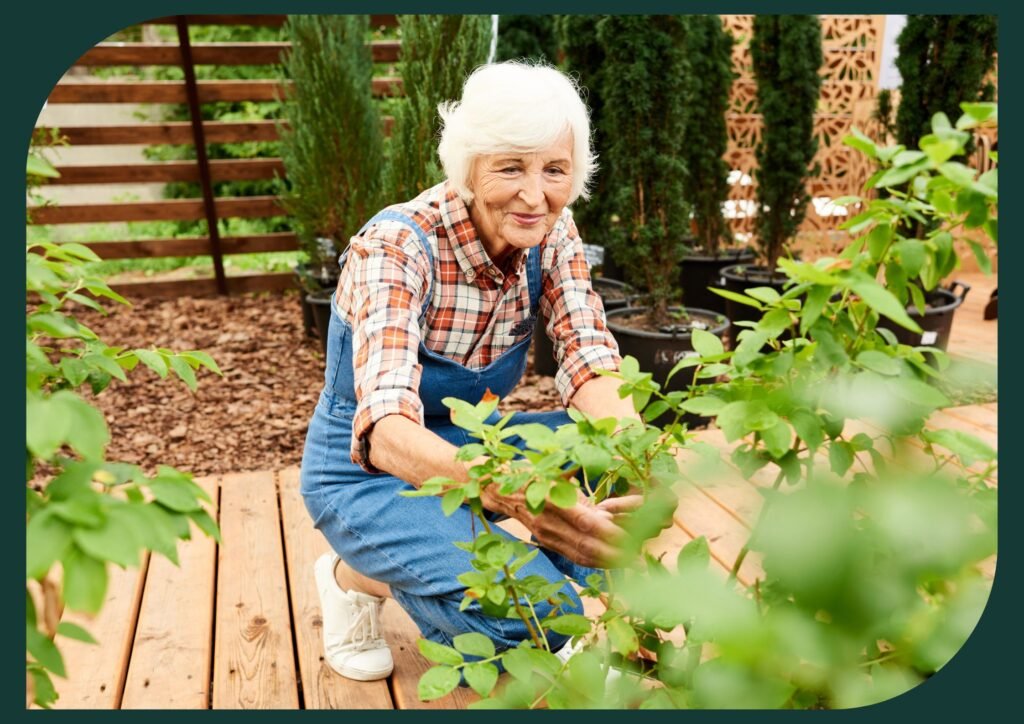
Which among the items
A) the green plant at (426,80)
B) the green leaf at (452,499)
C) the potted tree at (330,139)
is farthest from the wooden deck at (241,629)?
the potted tree at (330,139)

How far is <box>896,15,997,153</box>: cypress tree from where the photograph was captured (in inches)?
140

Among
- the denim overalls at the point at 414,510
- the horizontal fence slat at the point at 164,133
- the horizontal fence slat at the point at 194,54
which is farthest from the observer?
the horizontal fence slat at the point at 164,133

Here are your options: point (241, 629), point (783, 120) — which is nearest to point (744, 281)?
point (783, 120)

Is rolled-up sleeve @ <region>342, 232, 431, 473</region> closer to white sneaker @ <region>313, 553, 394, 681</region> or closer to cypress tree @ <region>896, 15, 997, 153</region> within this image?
white sneaker @ <region>313, 553, 394, 681</region>

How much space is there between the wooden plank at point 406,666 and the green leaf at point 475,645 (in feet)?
2.18

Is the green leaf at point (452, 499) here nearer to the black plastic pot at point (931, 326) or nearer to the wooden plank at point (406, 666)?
the wooden plank at point (406, 666)

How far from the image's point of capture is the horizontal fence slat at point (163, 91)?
4.89 meters

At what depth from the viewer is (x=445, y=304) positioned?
166 centimetres

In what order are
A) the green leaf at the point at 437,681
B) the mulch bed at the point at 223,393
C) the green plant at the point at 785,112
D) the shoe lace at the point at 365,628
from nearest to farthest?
the green leaf at the point at 437,681, the shoe lace at the point at 365,628, the mulch bed at the point at 223,393, the green plant at the point at 785,112

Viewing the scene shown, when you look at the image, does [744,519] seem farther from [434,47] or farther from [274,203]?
[274,203]

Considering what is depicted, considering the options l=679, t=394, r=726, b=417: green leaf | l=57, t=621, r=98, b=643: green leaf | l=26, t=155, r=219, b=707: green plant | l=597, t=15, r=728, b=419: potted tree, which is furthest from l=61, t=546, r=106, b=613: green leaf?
l=597, t=15, r=728, b=419: potted tree

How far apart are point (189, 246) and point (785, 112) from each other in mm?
3596

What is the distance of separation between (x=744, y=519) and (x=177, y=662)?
135 centimetres

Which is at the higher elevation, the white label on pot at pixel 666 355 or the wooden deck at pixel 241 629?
the white label on pot at pixel 666 355
